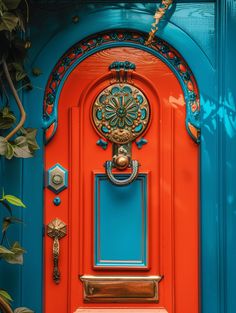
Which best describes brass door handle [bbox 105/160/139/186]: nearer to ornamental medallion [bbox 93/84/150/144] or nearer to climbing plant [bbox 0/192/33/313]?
ornamental medallion [bbox 93/84/150/144]

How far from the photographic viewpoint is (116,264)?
8.99 feet

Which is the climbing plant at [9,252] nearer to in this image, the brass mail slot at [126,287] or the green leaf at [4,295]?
the green leaf at [4,295]

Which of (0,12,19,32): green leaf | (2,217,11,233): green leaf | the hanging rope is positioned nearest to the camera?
(0,12,19,32): green leaf

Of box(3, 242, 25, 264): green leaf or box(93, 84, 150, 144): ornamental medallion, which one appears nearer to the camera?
box(3, 242, 25, 264): green leaf

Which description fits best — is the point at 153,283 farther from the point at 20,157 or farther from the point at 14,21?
the point at 14,21

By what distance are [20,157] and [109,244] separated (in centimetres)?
63

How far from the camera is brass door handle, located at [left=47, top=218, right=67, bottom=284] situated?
2.75m

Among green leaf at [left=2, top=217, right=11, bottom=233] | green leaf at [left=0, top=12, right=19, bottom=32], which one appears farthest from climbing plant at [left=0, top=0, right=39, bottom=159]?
green leaf at [left=2, top=217, right=11, bottom=233]

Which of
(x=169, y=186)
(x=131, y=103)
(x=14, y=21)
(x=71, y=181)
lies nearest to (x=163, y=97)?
(x=131, y=103)

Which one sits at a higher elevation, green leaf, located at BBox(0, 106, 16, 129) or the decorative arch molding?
the decorative arch molding

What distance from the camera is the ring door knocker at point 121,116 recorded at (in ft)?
9.09

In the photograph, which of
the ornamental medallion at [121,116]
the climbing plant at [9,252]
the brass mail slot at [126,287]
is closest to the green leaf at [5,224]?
the climbing plant at [9,252]

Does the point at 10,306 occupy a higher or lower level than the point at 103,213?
lower

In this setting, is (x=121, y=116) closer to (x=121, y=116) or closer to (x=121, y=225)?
(x=121, y=116)
